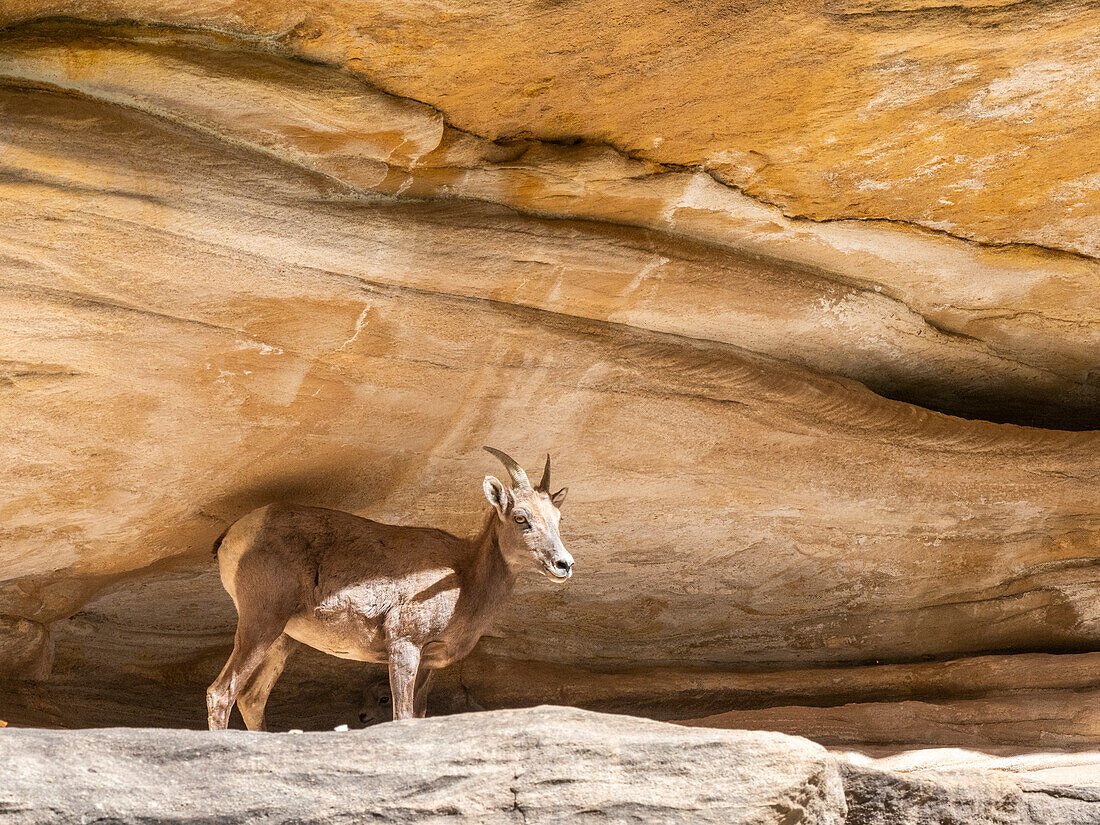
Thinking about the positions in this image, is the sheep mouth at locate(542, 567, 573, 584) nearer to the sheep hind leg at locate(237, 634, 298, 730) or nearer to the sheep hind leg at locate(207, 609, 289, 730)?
the sheep hind leg at locate(207, 609, 289, 730)

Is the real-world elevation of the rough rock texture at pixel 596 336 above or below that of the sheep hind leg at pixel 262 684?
above

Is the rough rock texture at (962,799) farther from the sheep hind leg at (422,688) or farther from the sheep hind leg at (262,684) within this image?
the sheep hind leg at (262,684)

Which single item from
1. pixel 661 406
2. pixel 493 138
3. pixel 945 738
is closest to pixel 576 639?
pixel 661 406

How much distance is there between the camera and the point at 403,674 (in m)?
5.11

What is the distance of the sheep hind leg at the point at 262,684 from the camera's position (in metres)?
5.45

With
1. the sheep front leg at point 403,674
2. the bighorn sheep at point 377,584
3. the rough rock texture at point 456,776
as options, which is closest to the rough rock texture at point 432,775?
the rough rock texture at point 456,776

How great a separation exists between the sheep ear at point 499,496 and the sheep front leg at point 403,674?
2.39ft

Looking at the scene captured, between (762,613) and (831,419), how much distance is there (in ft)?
4.24

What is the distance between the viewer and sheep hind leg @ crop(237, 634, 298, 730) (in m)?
5.45

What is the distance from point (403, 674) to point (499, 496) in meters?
0.90

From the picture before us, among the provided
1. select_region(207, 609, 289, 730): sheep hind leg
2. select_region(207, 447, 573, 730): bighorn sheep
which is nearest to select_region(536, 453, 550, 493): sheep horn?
select_region(207, 447, 573, 730): bighorn sheep

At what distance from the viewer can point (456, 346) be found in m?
5.61

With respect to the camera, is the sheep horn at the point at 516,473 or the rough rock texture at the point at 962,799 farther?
the sheep horn at the point at 516,473

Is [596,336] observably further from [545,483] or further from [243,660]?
[243,660]
